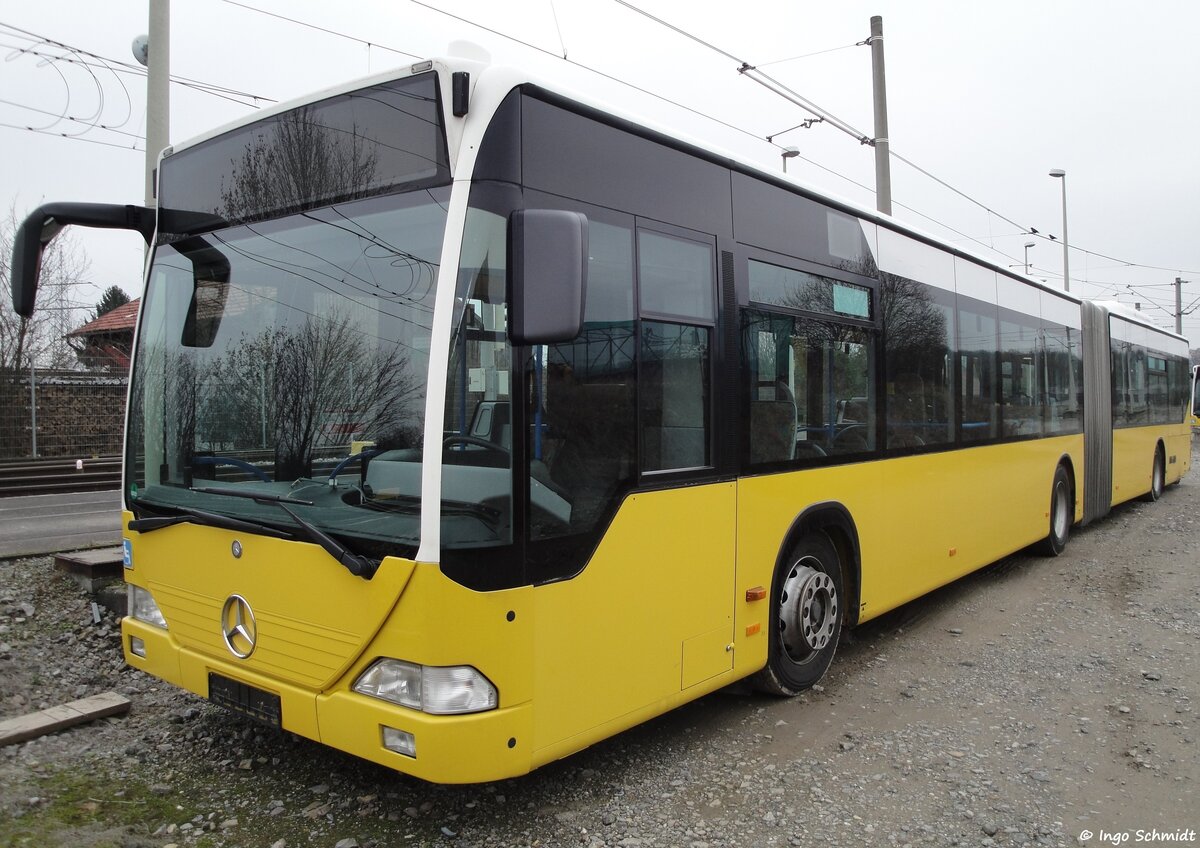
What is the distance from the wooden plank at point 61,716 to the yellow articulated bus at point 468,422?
659mm

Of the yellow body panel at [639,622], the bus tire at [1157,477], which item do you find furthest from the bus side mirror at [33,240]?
the bus tire at [1157,477]

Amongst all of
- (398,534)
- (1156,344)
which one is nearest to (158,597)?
(398,534)

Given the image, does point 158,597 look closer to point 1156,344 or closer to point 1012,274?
point 1012,274

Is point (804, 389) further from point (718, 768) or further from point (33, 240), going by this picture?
point (33, 240)

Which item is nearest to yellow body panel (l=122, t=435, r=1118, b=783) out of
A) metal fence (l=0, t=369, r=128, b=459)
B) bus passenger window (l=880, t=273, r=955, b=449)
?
bus passenger window (l=880, t=273, r=955, b=449)

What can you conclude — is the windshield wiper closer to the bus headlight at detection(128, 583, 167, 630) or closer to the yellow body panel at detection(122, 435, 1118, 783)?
the yellow body panel at detection(122, 435, 1118, 783)

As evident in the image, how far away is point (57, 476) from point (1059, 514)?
1722 centimetres

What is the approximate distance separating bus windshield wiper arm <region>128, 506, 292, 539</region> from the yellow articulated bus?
0.02 meters

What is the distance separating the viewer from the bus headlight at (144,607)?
13.3ft

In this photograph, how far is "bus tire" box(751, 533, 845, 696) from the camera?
488 centimetres

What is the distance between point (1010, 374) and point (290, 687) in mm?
7227

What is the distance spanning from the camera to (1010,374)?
832 centimetres

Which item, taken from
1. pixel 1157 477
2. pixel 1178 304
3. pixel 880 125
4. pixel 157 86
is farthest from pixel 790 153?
pixel 1178 304

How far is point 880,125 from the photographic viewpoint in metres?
12.8
